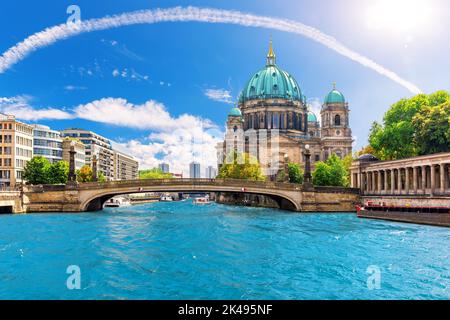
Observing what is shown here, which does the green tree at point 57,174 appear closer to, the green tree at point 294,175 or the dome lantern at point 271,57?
the green tree at point 294,175

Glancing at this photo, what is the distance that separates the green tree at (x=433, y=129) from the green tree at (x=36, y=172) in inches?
2560

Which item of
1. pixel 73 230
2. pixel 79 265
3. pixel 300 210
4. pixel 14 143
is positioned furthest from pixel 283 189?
pixel 14 143

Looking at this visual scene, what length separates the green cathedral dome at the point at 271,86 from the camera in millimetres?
148875

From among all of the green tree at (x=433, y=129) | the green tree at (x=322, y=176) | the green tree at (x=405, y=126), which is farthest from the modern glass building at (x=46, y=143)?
the green tree at (x=433, y=129)

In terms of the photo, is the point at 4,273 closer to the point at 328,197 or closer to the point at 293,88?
the point at 328,197

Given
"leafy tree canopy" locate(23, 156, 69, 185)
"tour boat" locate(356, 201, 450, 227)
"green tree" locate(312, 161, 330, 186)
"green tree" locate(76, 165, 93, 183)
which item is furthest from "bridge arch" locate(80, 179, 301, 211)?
"green tree" locate(76, 165, 93, 183)

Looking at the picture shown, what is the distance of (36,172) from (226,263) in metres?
71.5

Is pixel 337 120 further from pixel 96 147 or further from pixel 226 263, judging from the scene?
pixel 226 263

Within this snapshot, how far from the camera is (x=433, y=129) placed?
5847cm

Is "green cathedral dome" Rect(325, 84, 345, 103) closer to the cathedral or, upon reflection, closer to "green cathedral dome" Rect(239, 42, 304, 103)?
the cathedral

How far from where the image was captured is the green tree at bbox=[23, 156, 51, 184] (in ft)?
282

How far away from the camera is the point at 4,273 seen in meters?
A: 21.9

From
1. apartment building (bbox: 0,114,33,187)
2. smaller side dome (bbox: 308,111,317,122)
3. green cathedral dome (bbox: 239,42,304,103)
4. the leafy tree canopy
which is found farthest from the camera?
smaller side dome (bbox: 308,111,317,122)

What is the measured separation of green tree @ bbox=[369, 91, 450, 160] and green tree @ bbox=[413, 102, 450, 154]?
34 centimetres
